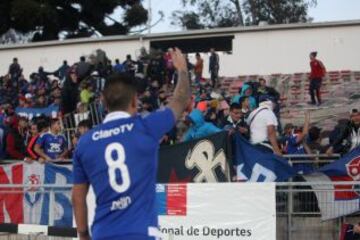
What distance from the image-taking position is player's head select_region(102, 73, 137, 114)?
4480 mm

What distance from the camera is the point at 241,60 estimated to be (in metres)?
35.6

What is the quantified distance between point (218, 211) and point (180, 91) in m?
5.18

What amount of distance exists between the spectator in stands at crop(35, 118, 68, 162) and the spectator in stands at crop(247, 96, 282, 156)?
11.9 ft

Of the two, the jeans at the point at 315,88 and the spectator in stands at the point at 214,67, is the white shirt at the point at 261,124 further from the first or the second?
the spectator in stands at the point at 214,67

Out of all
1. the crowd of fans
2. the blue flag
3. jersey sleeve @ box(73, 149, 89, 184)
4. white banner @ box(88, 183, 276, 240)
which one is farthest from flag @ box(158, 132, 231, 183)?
jersey sleeve @ box(73, 149, 89, 184)

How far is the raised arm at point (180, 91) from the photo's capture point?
184 inches

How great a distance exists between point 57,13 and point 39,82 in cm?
1955

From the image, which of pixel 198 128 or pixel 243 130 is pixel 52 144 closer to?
pixel 198 128

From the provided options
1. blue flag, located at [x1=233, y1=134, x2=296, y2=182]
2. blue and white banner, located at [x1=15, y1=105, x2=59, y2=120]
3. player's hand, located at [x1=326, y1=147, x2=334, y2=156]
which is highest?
blue and white banner, located at [x1=15, y1=105, x2=59, y2=120]

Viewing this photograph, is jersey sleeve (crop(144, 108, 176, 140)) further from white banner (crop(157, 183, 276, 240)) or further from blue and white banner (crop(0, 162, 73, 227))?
blue and white banner (crop(0, 162, 73, 227))

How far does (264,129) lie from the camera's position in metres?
11.2

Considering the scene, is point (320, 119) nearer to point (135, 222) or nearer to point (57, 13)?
point (135, 222)

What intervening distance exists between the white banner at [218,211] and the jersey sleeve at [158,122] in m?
5.18

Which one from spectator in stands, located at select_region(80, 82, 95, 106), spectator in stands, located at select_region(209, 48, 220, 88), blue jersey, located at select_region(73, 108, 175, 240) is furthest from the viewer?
spectator in stands, located at select_region(209, 48, 220, 88)
